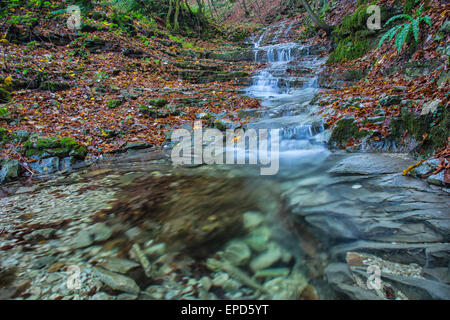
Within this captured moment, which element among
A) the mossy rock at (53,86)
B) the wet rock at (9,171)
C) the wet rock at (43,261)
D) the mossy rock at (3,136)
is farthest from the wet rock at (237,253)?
the mossy rock at (53,86)

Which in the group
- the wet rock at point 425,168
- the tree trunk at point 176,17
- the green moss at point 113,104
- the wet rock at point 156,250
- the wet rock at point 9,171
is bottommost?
the wet rock at point 156,250

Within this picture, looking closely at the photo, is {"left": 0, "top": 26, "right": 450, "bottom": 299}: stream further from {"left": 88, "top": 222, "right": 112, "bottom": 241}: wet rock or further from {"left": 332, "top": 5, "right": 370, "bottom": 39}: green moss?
{"left": 332, "top": 5, "right": 370, "bottom": 39}: green moss

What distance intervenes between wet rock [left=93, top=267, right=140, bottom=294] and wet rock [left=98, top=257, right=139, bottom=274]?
4 cm

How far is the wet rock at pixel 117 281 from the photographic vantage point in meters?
1.44

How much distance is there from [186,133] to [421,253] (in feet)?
18.7

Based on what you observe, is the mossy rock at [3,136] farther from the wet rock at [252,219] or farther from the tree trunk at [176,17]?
the tree trunk at [176,17]

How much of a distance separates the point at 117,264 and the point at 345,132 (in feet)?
14.5

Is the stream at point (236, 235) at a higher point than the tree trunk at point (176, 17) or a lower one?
lower

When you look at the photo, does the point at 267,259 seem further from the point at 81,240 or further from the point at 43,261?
the point at 43,261

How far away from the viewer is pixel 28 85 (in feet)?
21.4

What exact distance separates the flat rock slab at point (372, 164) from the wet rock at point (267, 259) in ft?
6.14

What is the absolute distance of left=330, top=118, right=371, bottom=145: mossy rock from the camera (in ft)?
13.5

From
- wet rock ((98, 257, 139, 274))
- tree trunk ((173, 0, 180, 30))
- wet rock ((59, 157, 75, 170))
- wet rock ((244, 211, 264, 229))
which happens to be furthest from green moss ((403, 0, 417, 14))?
tree trunk ((173, 0, 180, 30))
